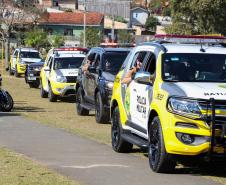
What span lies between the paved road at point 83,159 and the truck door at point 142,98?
0.63 m

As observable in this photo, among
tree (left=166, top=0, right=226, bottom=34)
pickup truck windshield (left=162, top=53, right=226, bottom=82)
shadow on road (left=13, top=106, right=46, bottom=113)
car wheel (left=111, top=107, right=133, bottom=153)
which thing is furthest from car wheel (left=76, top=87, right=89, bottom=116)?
tree (left=166, top=0, right=226, bottom=34)

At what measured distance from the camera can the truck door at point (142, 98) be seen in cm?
1038

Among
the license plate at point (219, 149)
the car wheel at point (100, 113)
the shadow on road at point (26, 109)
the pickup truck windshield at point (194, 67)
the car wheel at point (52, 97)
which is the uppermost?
the pickup truck windshield at point (194, 67)

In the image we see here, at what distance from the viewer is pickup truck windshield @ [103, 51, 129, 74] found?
18.4 meters

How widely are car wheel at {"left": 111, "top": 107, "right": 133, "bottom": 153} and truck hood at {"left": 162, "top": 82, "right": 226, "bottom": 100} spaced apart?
2.21 metres

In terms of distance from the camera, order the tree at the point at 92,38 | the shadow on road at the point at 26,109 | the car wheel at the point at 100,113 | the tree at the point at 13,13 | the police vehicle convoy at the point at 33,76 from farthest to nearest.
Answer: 1. the tree at the point at 92,38
2. the tree at the point at 13,13
3. the police vehicle convoy at the point at 33,76
4. the shadow on road at the point at 26,109
5. the car wheel at the point at 100,113

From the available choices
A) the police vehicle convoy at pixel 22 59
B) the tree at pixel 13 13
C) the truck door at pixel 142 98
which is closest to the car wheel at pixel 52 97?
the truck door at pixel 142 98

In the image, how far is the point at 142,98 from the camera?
10617 mm

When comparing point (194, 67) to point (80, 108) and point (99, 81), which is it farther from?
point (80, 108)

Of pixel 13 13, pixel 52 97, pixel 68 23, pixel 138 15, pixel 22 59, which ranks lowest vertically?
pixel 138 15

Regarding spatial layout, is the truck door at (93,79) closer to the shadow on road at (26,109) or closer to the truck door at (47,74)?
the shadow on road at (26,109)

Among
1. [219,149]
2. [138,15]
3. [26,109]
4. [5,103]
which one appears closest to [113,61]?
[5,103]

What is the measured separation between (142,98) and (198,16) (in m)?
33.4

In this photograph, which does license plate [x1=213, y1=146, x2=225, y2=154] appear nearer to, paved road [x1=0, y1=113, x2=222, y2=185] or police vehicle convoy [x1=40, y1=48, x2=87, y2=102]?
paved road [x1=0, y1=113, x2=222, y2=185]
